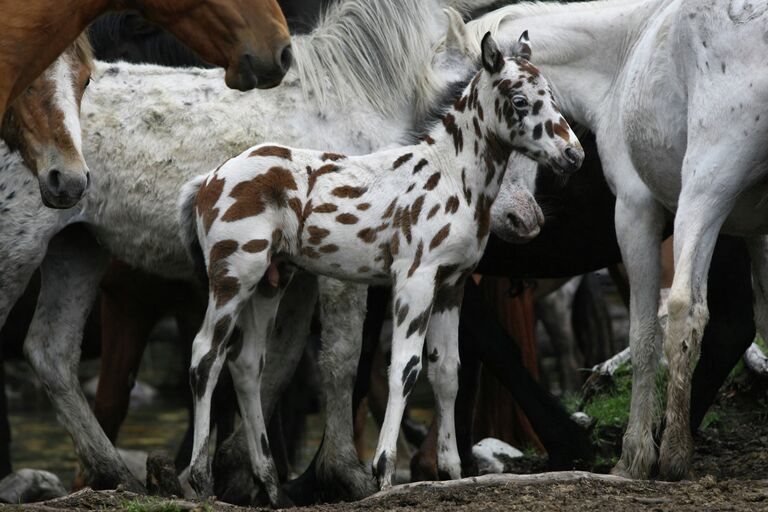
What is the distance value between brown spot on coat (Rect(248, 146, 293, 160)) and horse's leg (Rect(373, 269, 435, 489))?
703 millimetres

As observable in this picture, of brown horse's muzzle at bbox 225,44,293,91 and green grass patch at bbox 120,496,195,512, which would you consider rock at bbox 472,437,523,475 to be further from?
brown horse's muzzle at bbox 225,44,293,91

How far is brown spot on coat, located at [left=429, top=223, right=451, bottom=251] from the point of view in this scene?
5.27 m

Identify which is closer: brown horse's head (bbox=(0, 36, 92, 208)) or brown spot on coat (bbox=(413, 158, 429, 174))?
brown horse's head (bbox=(0, 36, 92, 208))

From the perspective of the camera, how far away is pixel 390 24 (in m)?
6.73

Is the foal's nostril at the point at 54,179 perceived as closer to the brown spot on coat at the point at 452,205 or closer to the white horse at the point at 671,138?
the brown spot on coat at the point at 452,205

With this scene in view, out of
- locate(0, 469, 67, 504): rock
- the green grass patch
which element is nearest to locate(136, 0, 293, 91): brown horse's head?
the green grass patch

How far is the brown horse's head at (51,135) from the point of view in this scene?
469 centimetres

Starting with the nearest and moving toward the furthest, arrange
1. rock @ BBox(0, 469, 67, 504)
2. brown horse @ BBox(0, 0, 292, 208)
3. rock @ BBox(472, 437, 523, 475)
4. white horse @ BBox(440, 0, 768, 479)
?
brown horse @ BBox(0, 0, 292, 208)
white horse @ BBox(440, 0, 768, 479)
rock @ BBox(472, 437, 523, 475)
rock @ BBox(0, 469, 67, 504)

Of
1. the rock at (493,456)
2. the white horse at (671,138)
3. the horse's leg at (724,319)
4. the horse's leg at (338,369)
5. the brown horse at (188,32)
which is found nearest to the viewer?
the brown horse at (188,32)

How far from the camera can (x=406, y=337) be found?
5238mm

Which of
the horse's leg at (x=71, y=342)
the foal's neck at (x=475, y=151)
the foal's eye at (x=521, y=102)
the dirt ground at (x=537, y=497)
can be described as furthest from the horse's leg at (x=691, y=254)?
the horse's leg at (x=71, y=342)

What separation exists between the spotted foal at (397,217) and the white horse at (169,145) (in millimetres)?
802

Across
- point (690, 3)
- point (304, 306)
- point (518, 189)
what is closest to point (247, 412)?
point (304, 306)

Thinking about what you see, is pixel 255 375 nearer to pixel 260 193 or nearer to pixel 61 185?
pixel 260 193
